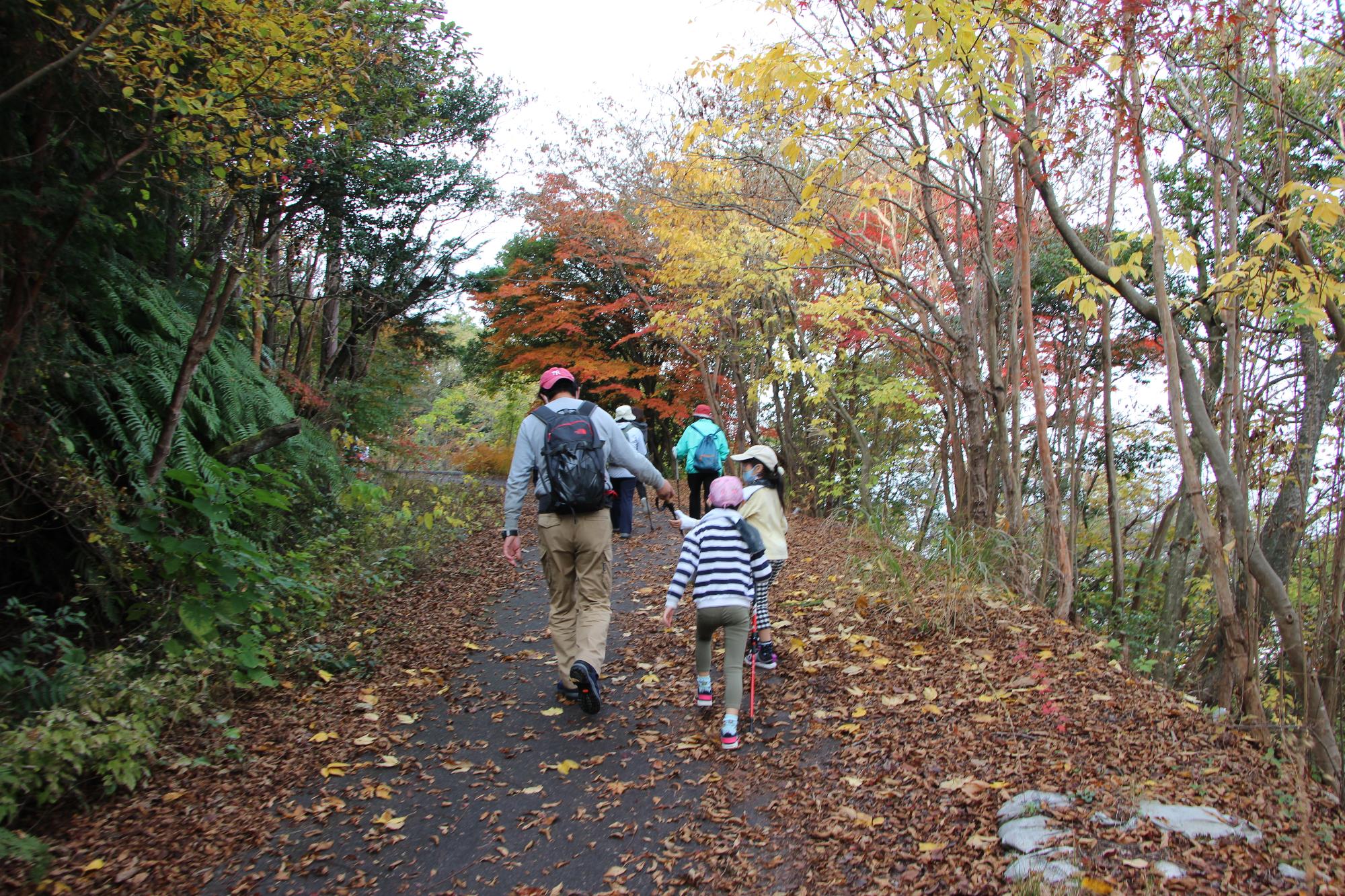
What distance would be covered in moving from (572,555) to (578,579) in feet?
0.54

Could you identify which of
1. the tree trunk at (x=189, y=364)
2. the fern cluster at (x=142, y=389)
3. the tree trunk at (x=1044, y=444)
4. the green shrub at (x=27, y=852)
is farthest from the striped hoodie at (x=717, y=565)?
the tree trunk at (x=189, y=364)

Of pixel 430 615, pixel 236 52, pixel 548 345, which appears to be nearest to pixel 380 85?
pixel 236 52

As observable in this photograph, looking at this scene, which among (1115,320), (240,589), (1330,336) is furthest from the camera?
(1115,320)

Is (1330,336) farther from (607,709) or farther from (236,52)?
(236,52)

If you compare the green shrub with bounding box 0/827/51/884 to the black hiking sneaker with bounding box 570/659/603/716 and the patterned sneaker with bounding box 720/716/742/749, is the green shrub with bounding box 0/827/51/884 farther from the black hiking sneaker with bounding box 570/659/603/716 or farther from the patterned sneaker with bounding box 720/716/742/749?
the patterned sneaker with bounding box 720/716/742/749

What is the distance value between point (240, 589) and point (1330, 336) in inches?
308

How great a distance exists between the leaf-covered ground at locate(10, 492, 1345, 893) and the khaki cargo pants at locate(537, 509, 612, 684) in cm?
50

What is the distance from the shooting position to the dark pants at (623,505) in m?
6.16

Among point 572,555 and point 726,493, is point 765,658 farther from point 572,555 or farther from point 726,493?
point 572,555

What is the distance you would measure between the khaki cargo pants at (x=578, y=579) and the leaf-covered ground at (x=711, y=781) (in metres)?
0.50

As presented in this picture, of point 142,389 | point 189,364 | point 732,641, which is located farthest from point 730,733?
point 142,389

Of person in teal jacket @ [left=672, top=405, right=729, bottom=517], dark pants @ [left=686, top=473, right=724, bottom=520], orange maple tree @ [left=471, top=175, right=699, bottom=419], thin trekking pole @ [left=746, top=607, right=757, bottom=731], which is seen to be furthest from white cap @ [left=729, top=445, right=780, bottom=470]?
orange maple tree @ [left=471, top=175, right=699, bottom=419]

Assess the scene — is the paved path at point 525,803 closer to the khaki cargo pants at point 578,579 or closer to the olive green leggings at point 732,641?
the olive green leggings at point 732,641

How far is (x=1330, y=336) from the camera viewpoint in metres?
6.04
